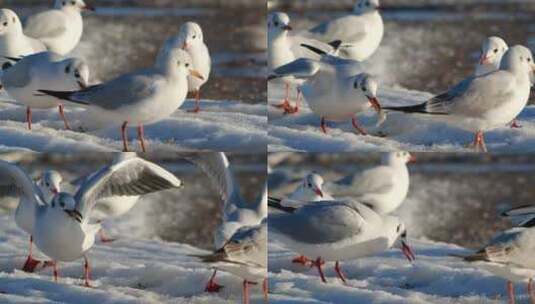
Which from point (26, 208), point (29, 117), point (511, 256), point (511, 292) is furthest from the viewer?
point (29, 117)

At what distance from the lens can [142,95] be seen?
25.3ft

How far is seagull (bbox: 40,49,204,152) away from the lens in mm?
7711

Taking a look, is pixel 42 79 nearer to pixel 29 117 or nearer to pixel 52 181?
pixel 29 117

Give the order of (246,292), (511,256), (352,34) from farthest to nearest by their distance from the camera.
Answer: (352,34), (246,292), (511,256)

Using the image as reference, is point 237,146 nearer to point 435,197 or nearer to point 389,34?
point 435,197

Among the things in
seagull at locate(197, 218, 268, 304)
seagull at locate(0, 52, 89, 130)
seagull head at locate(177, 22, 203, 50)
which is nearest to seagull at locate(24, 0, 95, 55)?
seagull head at locate(177, 22, 203, 50)

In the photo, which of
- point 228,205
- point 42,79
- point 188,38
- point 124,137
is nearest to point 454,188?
point 188,38

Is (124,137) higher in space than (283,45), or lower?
lower

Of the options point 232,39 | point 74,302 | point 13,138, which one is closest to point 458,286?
point 74,302

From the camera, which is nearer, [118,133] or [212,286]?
[212,286]

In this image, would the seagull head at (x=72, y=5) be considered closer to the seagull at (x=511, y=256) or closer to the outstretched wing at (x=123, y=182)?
the outstretched wing at (x=123, y=182)

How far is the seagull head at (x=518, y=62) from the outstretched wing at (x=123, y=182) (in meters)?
1.66

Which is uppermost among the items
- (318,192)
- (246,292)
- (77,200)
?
(318,192)

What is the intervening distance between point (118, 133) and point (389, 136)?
1266 mm
